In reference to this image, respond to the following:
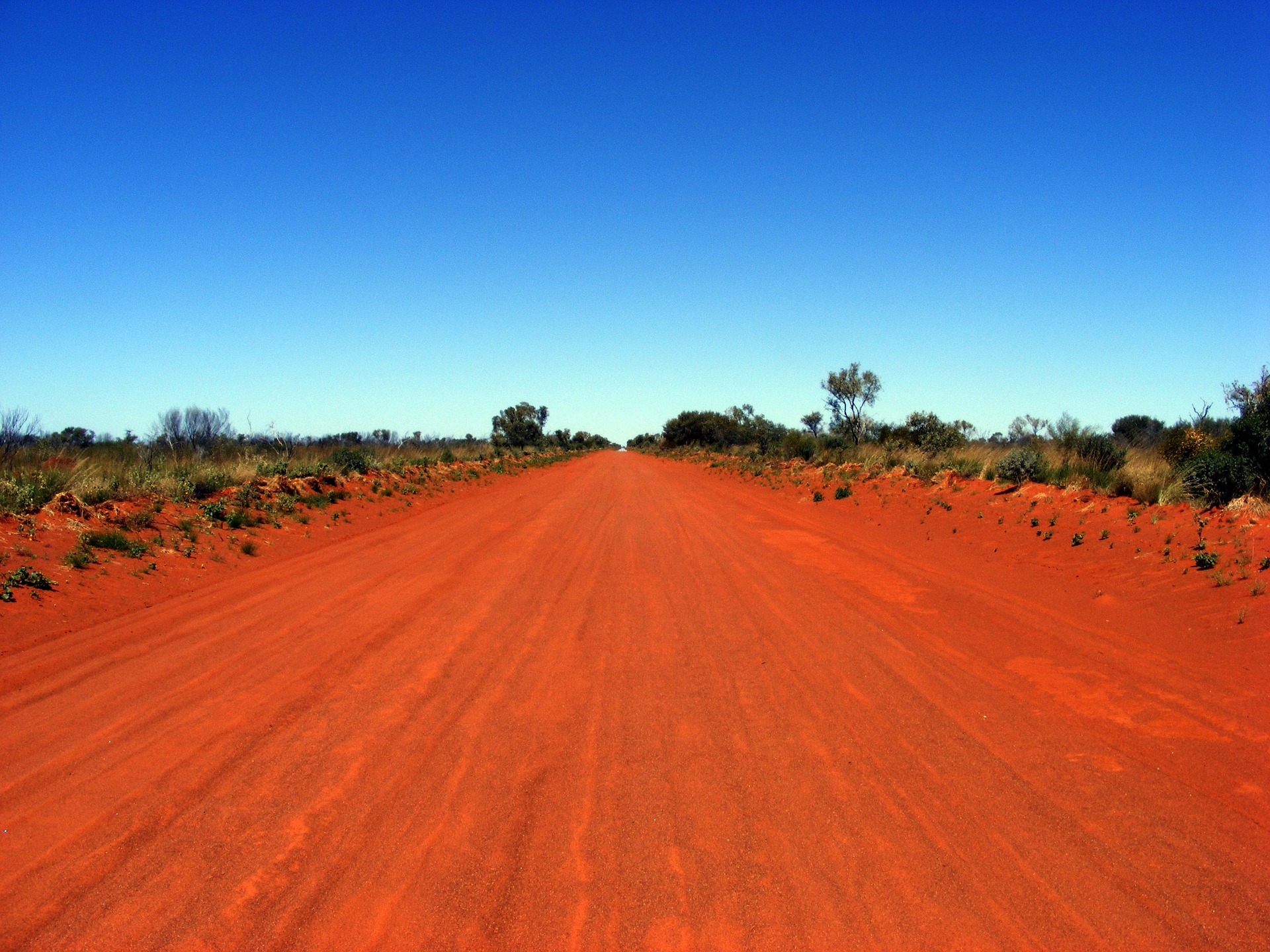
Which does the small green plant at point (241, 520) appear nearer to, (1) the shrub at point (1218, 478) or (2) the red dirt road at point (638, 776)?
(2) the red dirt road at point (638, 776)

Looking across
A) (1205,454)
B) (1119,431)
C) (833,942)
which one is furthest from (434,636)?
(1119,431)

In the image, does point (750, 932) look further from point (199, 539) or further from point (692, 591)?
point (199, 539)

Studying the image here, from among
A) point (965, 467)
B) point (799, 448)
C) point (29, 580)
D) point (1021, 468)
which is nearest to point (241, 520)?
point (29, 580)

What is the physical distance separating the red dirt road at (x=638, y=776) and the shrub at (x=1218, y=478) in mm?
3425

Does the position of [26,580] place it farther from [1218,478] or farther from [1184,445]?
[1184,445]

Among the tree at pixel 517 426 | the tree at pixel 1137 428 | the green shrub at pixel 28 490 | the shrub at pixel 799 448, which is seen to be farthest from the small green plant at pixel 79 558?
the tree at pixel 517 426

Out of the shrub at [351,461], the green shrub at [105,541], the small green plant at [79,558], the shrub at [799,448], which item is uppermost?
the shrub at [799,448]

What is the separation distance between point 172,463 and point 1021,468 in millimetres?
19379

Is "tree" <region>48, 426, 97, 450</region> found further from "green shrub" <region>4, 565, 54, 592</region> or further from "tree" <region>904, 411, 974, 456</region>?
"tree" <region>904, 411, 974, 456</region>

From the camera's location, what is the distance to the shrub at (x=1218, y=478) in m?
9.82

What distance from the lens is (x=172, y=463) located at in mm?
14609

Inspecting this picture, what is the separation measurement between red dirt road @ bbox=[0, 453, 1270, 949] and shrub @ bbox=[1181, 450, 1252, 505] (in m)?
3.43

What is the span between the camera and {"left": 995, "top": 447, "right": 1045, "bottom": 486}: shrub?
585 inches

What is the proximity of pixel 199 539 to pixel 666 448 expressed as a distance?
84851 mm
